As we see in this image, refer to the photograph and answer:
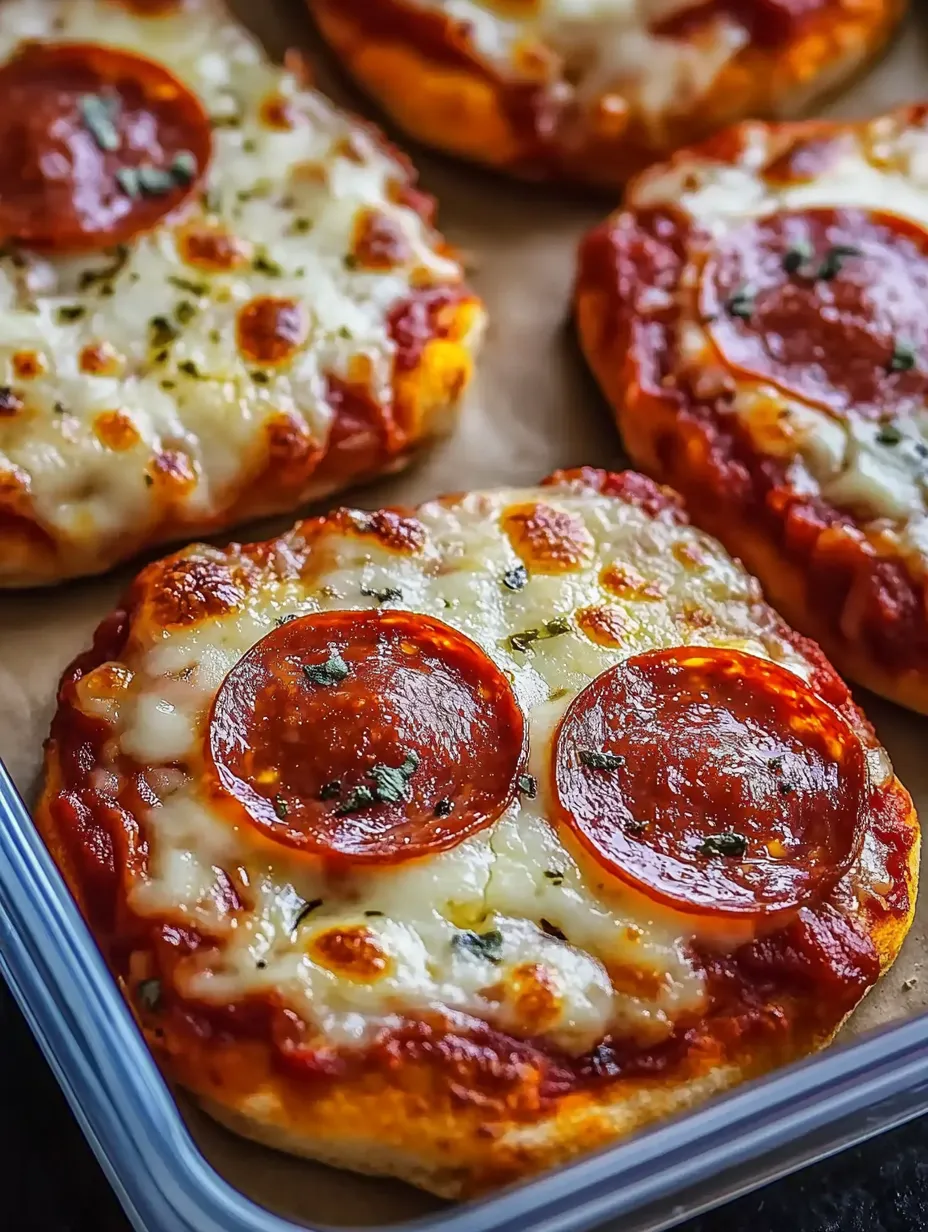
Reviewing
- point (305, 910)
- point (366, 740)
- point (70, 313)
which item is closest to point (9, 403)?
point (70, 313)

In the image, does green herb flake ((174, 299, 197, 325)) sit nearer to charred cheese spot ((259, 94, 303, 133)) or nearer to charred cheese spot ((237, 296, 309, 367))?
charred cheese spot ((237, 296, 309, 367))

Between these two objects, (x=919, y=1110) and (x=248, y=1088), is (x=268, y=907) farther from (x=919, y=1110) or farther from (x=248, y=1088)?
(x=919, y=1110)

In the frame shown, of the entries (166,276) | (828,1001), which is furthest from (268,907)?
(166,276)

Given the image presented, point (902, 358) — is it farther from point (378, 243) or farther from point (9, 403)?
point (9, 403)

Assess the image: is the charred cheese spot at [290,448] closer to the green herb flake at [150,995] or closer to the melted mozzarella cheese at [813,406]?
the melted mozzarella cheese at [813,406]

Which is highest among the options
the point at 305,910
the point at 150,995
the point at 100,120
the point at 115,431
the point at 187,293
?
the point at 100,120

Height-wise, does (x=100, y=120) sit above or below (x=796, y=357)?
below
